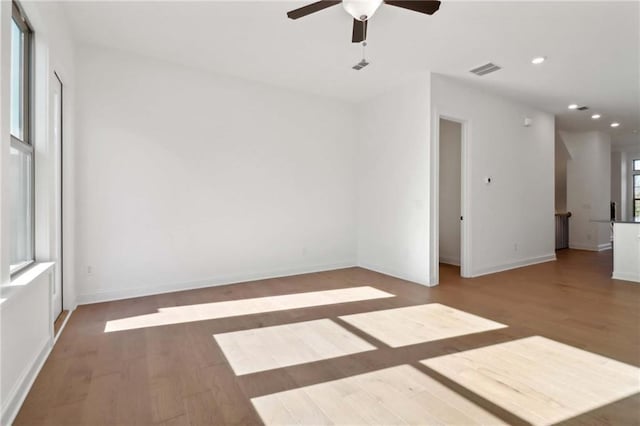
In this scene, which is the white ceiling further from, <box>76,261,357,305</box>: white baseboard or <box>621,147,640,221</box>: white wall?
<box>621,147,640,221</box>: white wall

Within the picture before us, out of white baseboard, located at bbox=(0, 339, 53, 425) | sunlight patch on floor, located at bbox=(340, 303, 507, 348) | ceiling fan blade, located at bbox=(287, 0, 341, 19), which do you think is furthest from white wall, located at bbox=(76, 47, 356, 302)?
ceiling fan blade, located at bbox=(287, 0, 341, 19)

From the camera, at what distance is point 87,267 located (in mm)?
3820

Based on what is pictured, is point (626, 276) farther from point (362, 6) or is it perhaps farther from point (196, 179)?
point (196, 179)

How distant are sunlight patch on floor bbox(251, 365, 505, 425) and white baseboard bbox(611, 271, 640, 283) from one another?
478 cm

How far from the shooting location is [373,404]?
188 centimetres

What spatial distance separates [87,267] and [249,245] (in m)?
2.01

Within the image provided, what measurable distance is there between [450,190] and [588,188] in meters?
4.50

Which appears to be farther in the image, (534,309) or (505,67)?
(505,67)

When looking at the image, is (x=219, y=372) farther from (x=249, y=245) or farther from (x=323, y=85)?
(x=323, y=85)

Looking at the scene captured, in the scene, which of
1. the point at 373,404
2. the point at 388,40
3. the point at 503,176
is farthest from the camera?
the point at 503,176

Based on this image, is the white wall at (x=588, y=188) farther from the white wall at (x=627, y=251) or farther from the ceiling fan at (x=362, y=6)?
the ceiling fan at (x=362, y=6)

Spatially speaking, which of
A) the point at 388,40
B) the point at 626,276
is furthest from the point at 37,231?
the point at 626,276

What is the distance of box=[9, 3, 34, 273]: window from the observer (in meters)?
2.32

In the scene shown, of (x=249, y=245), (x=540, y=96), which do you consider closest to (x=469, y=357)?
(x=249, y=245)
